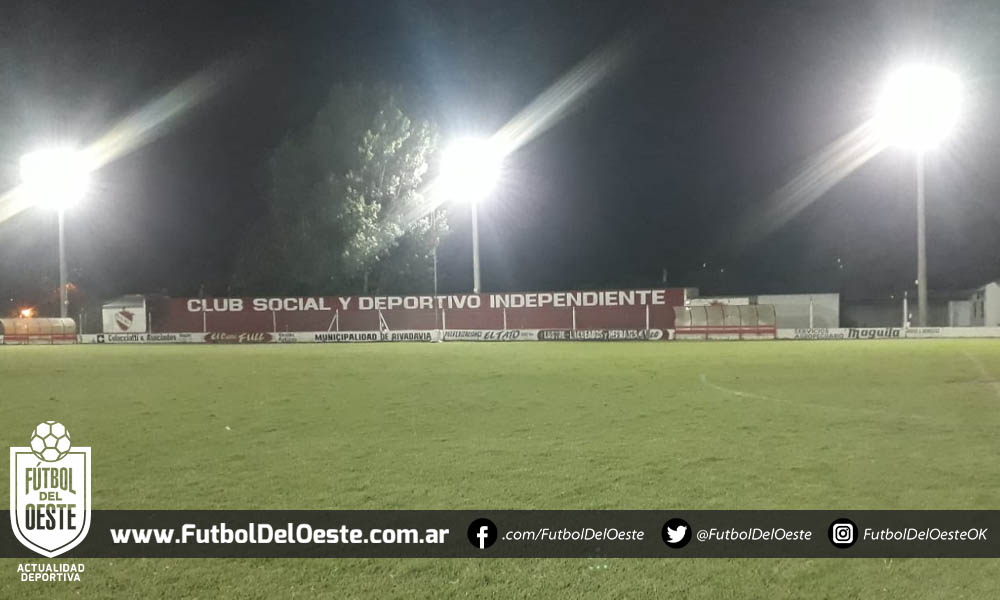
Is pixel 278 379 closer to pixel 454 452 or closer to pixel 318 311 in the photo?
pixel 454 452

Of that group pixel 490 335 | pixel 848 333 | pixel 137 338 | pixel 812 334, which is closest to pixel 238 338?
pixel 137 338

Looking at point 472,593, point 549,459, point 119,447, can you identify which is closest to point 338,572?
point 472,593

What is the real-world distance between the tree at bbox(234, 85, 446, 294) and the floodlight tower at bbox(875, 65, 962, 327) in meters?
24.7

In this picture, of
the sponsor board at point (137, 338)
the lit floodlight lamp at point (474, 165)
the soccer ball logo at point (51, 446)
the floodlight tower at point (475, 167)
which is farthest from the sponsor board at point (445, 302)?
the soccer ball logo at point (51, 446)

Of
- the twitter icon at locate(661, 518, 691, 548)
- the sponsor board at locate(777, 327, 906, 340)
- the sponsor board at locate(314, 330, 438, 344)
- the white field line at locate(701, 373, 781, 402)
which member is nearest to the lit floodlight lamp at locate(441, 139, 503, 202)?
the sponsor board at locate(314, 330, 438, 344)

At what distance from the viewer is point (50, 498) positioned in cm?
547

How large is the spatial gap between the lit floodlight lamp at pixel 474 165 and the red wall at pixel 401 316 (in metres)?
5.58

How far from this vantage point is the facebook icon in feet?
16.9

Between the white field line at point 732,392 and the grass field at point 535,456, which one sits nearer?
the grass field at point 535,456

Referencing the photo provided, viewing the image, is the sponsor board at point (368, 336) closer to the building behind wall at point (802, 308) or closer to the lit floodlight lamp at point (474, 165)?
the lit floodlight lamp at point (474, 165)

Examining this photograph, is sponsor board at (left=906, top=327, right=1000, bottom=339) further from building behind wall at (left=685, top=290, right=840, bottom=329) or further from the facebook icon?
the facebook icon

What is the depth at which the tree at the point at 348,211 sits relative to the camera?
41.9 m

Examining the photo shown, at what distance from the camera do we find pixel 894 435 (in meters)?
8.96

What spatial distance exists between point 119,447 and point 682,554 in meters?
6.94
